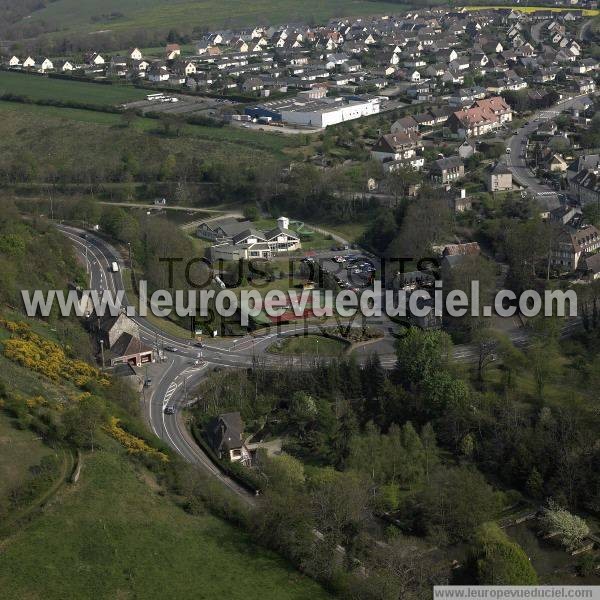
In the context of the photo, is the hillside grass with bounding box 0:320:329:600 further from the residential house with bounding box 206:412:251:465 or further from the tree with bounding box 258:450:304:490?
the residential house with bounding box 206:412:251:465

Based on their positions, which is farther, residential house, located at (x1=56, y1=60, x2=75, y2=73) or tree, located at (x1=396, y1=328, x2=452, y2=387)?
residential house, located at (x1=56, y1=60, x2=75, y2=73)

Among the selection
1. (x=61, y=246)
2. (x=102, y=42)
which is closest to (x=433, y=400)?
(x=61, y=246)

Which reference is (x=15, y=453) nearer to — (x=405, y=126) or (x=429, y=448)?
(x=429, y=448)

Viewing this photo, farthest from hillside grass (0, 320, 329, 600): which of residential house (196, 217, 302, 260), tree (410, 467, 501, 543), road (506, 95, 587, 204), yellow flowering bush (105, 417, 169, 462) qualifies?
road (506, 95, 587, 204)

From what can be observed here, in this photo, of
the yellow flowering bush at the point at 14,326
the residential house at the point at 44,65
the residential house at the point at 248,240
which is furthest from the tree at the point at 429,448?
the residential house at the point at 44,65

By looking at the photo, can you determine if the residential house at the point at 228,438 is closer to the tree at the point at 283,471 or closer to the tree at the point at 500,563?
the tree at the point at 283,471

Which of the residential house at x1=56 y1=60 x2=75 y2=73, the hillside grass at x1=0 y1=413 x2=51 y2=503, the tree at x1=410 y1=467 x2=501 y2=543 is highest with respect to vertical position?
the residential house at x1=56 y1=60 x2=75 y2=73
